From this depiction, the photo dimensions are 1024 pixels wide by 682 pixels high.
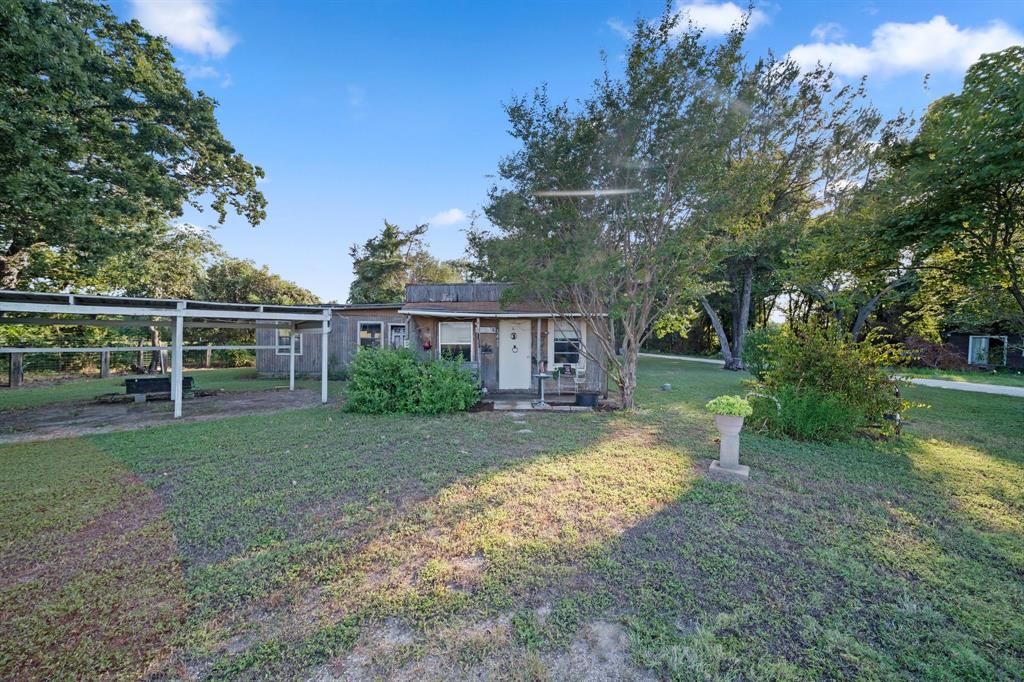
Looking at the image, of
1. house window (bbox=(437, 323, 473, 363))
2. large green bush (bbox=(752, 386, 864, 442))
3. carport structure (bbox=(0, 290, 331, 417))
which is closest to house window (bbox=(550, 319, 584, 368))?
house window (bbox=(437, 323, 473, 363))

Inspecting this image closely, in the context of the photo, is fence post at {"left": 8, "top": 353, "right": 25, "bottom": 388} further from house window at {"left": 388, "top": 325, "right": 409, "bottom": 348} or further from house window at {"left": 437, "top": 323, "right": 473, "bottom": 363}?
house window at {"left": 437, "top": 323, "right": 473, "bottom": 363}

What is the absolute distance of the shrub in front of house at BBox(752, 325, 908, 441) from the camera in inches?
237

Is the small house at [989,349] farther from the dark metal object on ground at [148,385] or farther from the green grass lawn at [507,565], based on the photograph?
the dark metal object on ground at [148,385]

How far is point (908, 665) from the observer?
6.37ft

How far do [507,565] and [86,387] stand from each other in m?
16.0

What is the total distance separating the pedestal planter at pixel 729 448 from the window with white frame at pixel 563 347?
607 centimetres

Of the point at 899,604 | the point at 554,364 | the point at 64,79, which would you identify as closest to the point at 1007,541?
the point at 899,604

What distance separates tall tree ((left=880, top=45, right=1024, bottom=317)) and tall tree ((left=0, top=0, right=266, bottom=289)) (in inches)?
605

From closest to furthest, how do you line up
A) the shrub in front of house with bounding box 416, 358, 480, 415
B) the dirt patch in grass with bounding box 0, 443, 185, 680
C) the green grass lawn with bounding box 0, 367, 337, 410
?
the dirt patch in grass with bounding box 0, 443, 185, 680, the shrub in front of house with bounding box 416, 358, 480, 415, the green grass lawn with bounding box 0, 367, 337, 410

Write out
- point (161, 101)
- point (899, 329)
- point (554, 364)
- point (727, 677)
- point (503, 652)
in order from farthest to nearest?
point (899, 329), point (554, 364), point (161, 101), point (503, 652), point (727, 677)

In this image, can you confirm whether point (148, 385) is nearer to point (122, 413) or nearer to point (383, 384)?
point (122, 413)

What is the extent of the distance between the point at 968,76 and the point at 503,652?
10.4m

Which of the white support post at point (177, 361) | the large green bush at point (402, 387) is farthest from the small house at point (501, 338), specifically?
the white support post at point (177, 361)

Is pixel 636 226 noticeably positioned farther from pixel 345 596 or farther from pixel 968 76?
pixel 345 596
